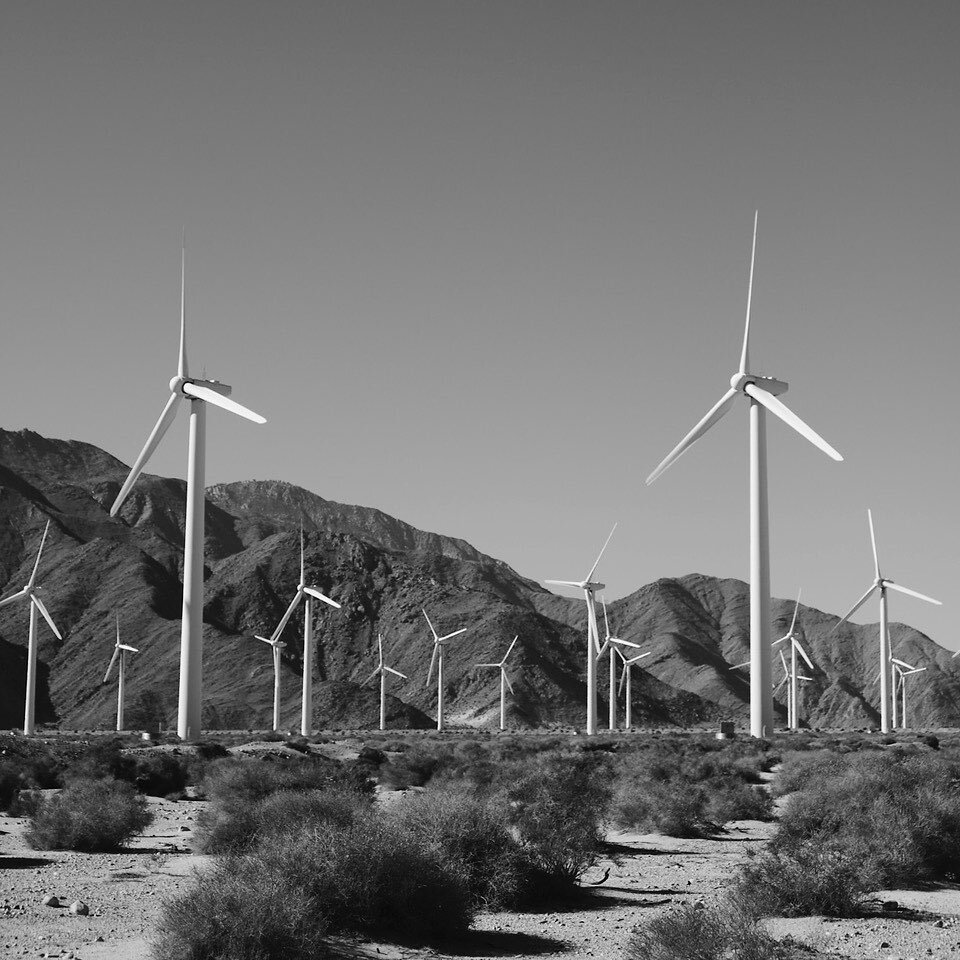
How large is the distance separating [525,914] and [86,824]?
986cm

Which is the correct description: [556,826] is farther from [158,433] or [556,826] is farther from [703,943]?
[158,433]

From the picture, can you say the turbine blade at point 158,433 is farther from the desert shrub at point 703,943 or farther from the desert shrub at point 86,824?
the desert shrub at point 703,943

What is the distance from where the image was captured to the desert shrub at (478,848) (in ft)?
55.3

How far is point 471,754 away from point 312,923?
1680 inches

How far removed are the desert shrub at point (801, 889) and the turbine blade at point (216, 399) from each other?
40329 millimetres

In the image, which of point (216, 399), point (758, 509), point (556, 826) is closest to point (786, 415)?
point (758, 509)

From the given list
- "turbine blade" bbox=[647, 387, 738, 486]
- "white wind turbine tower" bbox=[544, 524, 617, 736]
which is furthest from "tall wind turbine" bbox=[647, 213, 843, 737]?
"white wind turbine tower" bbox=[544, 524, 617, 736]

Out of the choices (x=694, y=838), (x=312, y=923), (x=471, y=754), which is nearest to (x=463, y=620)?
(x=471, y=754)

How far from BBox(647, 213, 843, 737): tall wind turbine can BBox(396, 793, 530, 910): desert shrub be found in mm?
38026

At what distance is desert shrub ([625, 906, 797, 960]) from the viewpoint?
38.7 ft

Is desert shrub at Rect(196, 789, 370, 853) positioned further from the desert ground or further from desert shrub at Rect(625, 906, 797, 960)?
desert shrub at Rect(625, 906, 797, 960)

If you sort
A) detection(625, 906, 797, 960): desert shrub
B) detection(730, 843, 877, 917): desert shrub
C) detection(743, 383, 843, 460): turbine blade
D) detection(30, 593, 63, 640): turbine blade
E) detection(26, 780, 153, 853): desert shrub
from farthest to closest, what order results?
detection(30, 593, 63, 640): turbine blade → detection(743, 383, 843, 460): turbine blade → detection(26, 780, 153, 853): desert shrub → detection(730, 843, 877, 917): desert shrub → detection(625, 906, 797, 960): desert shrub

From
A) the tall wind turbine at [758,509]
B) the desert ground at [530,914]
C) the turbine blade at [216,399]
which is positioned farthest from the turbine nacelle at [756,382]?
the desert ground at [530,914]

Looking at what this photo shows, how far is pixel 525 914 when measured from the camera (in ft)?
55.7
